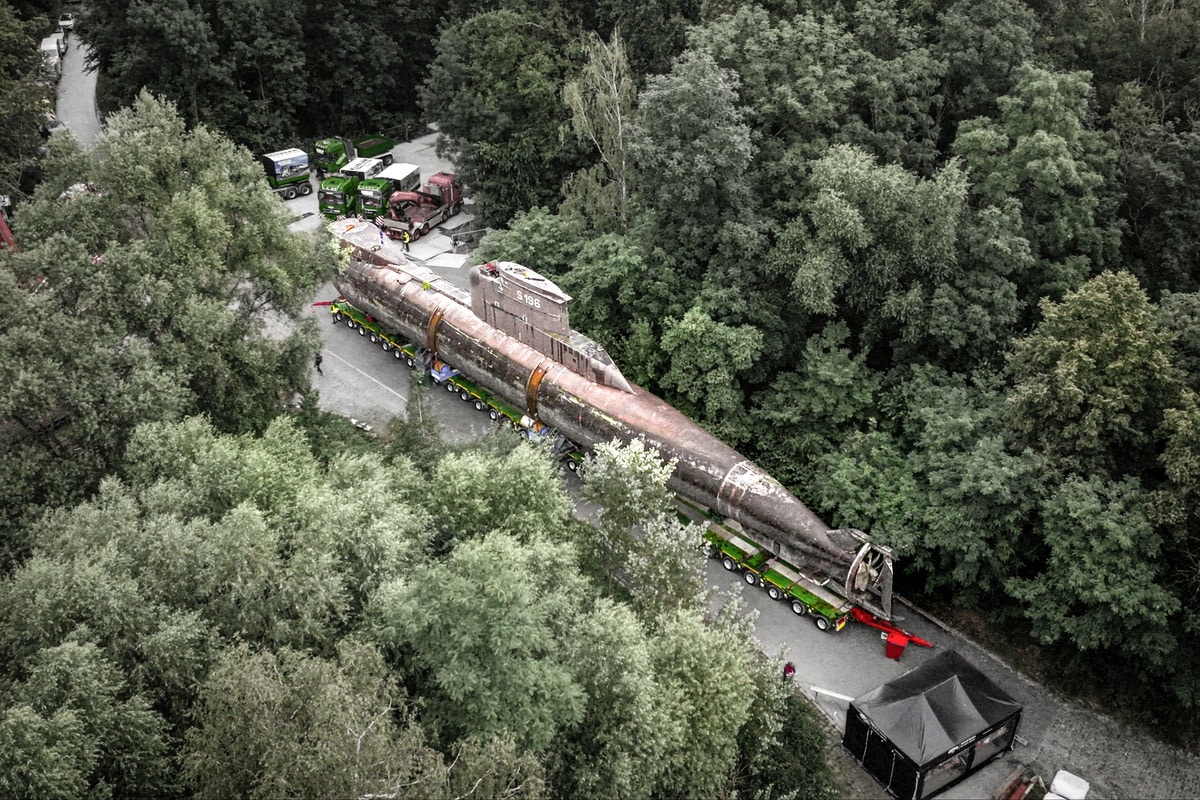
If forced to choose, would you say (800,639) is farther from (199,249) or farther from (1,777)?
(199,249)

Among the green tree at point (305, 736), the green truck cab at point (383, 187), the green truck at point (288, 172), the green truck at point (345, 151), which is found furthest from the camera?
the green truck at point (345, 151)

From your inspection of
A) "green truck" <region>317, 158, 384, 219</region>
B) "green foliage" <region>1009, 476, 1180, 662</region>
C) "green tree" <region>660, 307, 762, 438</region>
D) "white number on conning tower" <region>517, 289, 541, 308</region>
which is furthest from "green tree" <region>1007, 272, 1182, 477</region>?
"green truck" <region>317, 158, 384, 219</region>

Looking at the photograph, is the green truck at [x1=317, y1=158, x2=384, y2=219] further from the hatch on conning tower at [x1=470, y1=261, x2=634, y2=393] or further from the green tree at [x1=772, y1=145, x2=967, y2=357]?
the green tree at [x1=772, y1=145, x2=967, y2=357]

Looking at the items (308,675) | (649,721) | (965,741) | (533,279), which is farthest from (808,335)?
(308,675)

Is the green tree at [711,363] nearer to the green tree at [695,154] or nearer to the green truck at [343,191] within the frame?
the green tree at [695,154]

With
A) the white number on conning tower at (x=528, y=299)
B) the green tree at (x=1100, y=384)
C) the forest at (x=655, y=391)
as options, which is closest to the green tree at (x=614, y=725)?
the forest at (x=655, y=391)

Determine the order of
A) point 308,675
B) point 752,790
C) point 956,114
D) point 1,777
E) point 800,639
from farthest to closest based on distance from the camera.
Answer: point 956,114, point 800,639, point 752,790, point 308,675, point 1,777

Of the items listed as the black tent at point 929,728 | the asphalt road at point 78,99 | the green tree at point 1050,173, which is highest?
the green tree at point 1050,173
